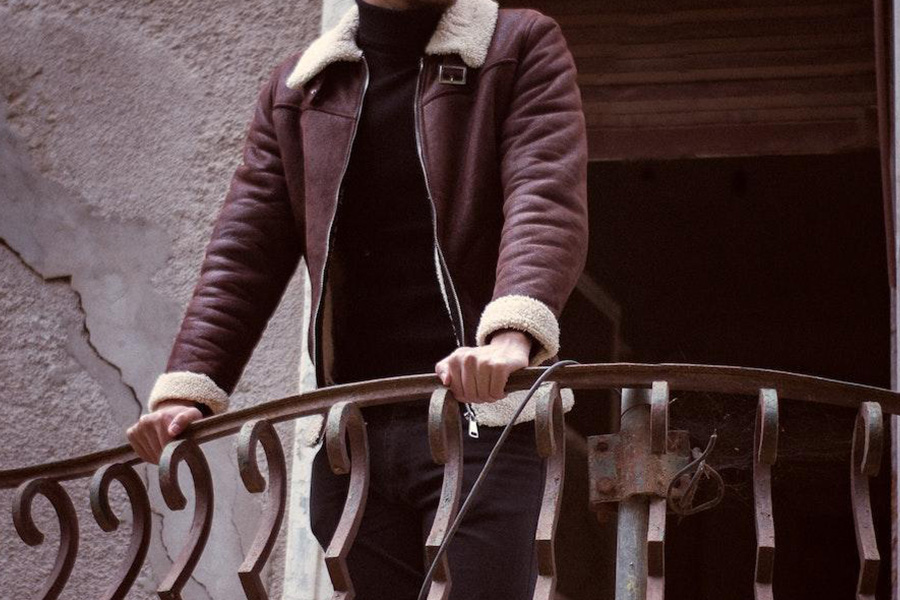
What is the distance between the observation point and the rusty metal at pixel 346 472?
2.58 meters

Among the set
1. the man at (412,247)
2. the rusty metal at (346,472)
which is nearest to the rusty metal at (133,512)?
the man at (412,247)

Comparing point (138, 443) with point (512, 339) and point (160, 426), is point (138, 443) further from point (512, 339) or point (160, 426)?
point (512, 339)

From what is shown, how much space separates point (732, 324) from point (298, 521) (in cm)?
425

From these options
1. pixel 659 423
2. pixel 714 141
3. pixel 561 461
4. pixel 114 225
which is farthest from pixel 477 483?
pixel 714 141

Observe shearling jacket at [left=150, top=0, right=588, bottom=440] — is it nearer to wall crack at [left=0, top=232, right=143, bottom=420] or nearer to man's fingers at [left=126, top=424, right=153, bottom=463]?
man's fingers at [left=126, top=424, right=153, bottom=463]

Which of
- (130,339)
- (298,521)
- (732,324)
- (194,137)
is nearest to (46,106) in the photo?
(194,137)

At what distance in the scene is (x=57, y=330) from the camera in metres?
4.70

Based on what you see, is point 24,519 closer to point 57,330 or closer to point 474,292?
point 474,292

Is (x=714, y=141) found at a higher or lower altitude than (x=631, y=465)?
higher

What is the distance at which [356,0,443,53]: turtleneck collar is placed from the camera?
2.94 meters

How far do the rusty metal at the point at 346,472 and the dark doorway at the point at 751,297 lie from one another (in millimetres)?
2839

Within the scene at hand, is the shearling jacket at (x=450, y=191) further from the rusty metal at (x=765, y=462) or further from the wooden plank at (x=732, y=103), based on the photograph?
the wooden plank at (x=732, y=103)

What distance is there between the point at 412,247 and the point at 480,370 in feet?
1.31

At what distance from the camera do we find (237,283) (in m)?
3.00
